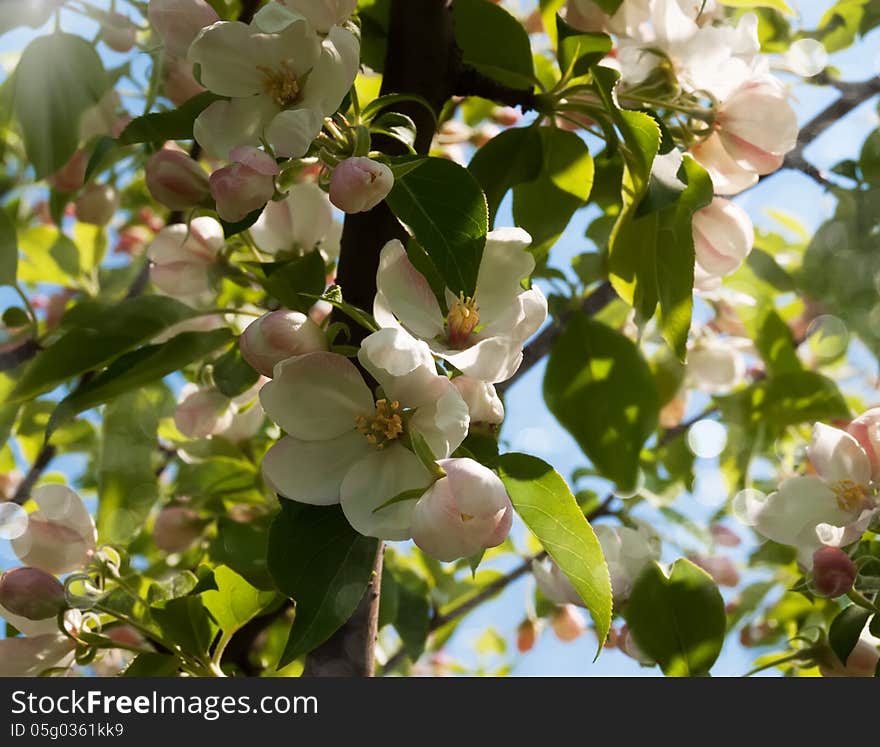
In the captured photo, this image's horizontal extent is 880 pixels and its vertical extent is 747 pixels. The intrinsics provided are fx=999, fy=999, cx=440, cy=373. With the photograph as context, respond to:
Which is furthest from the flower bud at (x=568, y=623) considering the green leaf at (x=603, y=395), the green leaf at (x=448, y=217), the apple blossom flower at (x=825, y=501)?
the green leaf at (x=448, y=217)

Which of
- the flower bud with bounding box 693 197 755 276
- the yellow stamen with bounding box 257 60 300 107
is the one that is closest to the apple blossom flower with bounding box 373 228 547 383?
the yellow stamen with bounding box 257 60 300 107

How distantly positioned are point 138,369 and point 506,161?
0.35m

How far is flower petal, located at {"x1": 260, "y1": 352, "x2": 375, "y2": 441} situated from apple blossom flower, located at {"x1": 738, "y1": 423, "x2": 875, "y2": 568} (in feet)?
1.30

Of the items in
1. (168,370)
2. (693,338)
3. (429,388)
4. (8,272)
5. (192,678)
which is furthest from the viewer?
(693,338)

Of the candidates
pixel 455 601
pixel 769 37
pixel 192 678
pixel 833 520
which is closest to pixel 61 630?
pixel 192 678

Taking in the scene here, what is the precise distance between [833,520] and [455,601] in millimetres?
830

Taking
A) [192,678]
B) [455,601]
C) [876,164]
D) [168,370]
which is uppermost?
[876,164]

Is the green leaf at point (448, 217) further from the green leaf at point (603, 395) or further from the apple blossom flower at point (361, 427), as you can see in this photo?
the green leaf at point (603, 395)

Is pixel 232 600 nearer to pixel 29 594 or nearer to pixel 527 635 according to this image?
pixel 29 594

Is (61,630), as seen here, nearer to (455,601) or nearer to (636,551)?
(636,551)

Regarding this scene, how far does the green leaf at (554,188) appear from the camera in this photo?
2.74 ft

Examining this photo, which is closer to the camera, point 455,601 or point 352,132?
point 352,132

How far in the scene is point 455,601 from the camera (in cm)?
154

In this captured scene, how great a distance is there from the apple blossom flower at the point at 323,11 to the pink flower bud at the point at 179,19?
0.06m
